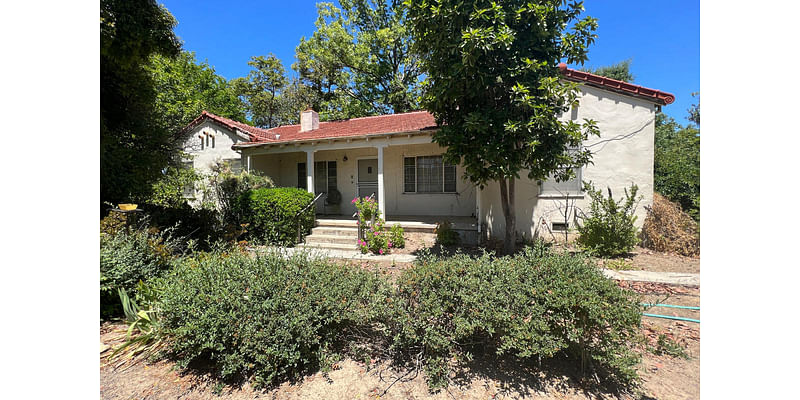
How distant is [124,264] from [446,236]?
6212 millimetres

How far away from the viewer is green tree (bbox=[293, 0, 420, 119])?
19.8 meters

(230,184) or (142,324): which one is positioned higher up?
(230,184)

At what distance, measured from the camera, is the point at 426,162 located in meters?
10.6

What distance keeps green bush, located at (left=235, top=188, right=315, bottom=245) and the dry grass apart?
358 inches

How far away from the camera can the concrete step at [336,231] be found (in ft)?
29.0

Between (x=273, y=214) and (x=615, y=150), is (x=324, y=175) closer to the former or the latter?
(x=273, y=214)

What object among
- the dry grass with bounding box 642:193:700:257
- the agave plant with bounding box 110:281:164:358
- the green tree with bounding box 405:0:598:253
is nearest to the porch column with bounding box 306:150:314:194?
the green tree with bounding box 405:0:598:253

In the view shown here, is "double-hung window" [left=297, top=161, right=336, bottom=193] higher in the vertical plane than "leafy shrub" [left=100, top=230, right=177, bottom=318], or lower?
higher

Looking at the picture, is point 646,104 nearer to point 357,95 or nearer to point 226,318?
point 226,318

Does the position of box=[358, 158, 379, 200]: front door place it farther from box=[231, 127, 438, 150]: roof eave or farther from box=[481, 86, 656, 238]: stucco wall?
box=[481, 86, 656, 238]: stucco wall

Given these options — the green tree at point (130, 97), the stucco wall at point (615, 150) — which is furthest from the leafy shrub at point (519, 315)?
the green tree at point (130, 97)

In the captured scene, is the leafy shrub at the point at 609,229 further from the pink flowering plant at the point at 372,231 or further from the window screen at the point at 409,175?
the window screen at the point at 409,175

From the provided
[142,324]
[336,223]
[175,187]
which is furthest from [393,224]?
[175,187]

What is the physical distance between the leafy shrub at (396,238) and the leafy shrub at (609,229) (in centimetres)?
Answer: 438
